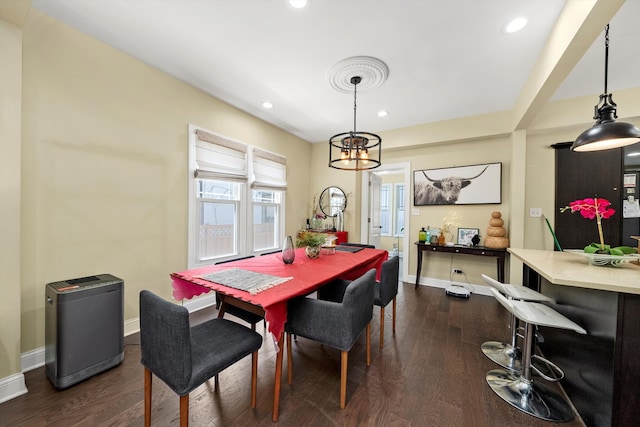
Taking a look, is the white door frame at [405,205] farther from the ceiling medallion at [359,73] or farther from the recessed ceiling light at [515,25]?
the recessed ceiling light at [515,25]

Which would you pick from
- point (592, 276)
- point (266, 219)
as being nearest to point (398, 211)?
point (266, 219)

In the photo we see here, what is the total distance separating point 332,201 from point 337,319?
352 centimetres

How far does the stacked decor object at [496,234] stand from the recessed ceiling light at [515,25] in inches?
94.5

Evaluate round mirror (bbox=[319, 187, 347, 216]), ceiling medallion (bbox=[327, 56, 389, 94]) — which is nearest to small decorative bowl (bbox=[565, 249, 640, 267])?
ceiling medallion (bbox=[327, 56, 389, 94])

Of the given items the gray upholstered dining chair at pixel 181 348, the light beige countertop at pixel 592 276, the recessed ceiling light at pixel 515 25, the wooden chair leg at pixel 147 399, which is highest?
the recessed ceiling light at pixel 515 25

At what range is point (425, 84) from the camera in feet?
9.27

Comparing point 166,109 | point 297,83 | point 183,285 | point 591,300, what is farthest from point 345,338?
point 166,109

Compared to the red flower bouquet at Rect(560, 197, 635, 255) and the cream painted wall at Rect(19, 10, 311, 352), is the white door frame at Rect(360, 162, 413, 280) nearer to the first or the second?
the red flower bouquet at Rect(560, 197, 635, 255)

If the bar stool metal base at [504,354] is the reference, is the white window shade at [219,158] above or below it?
above

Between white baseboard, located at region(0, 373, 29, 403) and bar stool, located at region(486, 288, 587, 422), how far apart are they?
3.22 meters

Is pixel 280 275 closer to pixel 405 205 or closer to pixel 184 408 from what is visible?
pixel 184 408

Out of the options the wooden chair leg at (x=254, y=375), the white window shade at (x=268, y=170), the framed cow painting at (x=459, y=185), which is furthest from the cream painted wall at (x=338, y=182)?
the wooden chair leg at (x=254, y=375)

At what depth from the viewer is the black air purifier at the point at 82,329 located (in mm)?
1647

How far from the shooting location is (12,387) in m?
1.58
